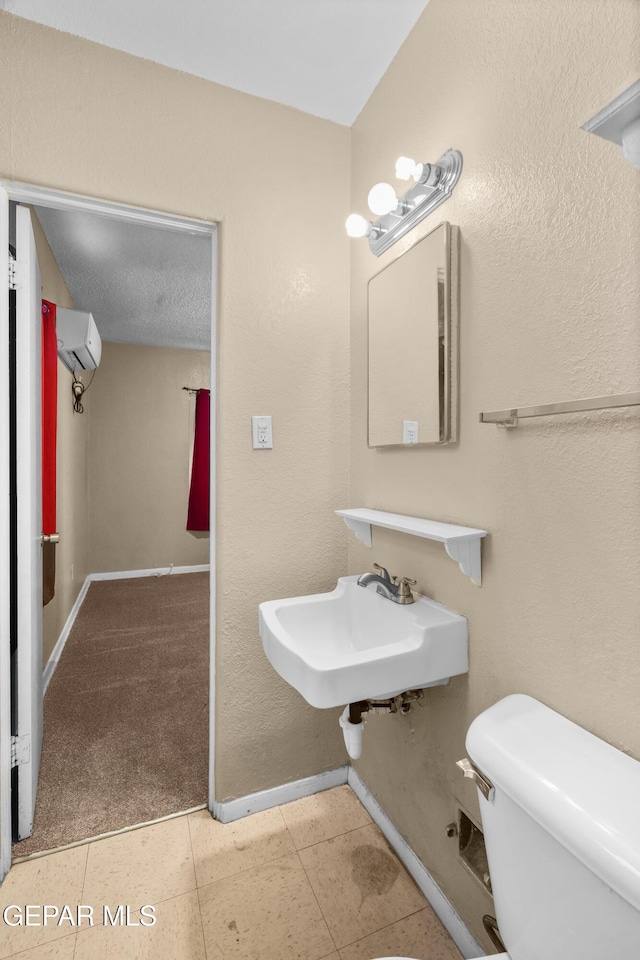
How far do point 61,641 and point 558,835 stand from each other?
3.09 m

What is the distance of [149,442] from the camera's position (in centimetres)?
468

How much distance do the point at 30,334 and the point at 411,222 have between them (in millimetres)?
1215

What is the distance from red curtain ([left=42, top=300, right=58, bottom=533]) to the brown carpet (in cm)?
91

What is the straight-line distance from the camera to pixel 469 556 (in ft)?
3.59

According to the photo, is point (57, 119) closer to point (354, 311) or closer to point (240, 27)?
point (240, 27)

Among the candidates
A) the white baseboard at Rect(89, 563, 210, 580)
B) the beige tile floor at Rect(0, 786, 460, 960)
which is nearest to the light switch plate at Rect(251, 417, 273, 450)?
the beige tile floor at Rect(0, 786, 460, 960)

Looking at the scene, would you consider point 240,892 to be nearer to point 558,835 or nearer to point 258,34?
point 558,835

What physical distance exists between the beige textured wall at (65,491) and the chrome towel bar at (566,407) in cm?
225

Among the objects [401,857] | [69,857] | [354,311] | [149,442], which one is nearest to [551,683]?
[401,857]

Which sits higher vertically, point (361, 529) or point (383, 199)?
point (383, 199)

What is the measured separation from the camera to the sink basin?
104 centimetres

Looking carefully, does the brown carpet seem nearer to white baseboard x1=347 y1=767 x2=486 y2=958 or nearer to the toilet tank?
white baseboard x1=347 y1=767 x2=486 y2=958

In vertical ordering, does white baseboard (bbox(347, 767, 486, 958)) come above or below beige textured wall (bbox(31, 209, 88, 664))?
below

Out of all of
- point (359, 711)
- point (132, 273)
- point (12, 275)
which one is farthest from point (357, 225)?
point (132, 273)
